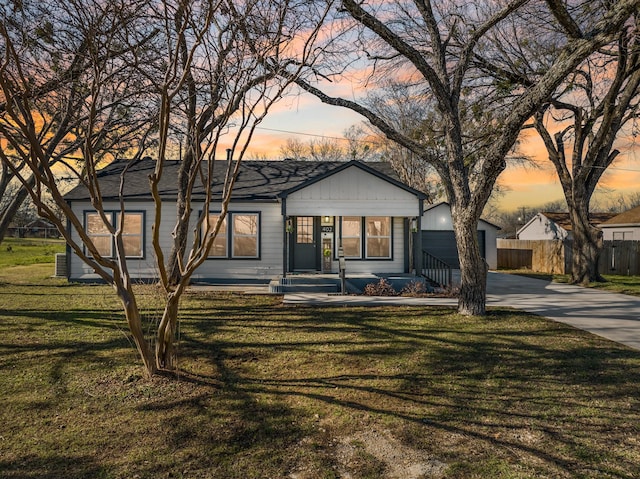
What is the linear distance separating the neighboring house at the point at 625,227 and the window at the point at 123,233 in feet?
91.1

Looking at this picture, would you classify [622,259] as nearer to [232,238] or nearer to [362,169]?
[362,169]

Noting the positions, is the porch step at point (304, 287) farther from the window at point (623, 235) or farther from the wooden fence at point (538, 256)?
the window at point (623, 235)

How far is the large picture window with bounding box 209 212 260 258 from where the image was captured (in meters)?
15.4

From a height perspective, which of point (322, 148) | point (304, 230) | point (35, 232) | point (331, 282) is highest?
point (322, 148)

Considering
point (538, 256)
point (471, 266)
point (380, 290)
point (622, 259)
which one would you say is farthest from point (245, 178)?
point (622, 259)

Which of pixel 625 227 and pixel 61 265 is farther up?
pixel 625 227

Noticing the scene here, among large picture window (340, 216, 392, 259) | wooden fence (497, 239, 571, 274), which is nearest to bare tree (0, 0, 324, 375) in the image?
large picture window (340, 216, 392, 259)

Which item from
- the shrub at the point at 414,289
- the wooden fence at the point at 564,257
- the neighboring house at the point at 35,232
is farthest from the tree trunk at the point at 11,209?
the neighboring house at the point at 35,232

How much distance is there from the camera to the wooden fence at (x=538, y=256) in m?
23.0

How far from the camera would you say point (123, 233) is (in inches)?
606

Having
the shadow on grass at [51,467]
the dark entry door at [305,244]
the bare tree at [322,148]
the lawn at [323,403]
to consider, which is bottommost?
the shadow on grass at [51,467]

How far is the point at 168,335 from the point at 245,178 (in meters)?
11.9

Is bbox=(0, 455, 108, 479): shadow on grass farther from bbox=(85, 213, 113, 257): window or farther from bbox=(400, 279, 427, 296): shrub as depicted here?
bbox=(85, 213, 113, 257): window

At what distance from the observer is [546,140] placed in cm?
1722
